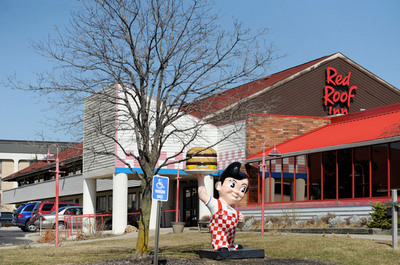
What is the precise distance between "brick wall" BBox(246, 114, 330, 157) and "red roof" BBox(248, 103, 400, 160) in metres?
0.53

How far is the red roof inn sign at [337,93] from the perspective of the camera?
3581 centimetres

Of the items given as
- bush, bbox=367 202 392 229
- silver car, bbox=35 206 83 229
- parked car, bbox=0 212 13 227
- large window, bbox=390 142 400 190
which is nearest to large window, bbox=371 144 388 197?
large window, bbox=390 142 400 190

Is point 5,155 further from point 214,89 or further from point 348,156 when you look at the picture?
point 214,89

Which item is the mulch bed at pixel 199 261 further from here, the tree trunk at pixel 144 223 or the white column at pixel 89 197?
the white column at pixel 89 197

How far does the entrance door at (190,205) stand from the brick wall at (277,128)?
7.84 meters

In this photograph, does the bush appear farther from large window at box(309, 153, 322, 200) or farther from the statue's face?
the statue's face

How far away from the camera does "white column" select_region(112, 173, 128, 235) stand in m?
30.0

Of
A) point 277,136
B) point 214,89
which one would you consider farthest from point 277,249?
point 277,136

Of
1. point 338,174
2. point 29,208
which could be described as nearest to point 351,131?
point 338,174

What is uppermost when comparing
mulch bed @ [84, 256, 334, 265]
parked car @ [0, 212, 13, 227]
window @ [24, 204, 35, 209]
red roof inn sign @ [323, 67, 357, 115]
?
red roof inn sign @ [323, 67, 357, 115]

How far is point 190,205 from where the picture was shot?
3781 cm

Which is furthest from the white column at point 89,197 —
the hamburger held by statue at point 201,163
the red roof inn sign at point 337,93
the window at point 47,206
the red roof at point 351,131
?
the hamburger held by statue at point 201,163

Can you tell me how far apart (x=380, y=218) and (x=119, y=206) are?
1403 cm

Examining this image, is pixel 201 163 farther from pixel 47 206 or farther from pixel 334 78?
pixel 47 206
